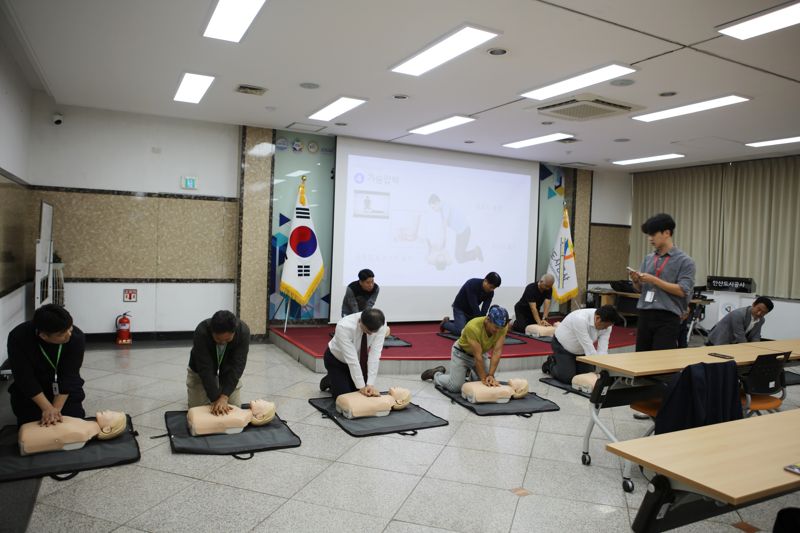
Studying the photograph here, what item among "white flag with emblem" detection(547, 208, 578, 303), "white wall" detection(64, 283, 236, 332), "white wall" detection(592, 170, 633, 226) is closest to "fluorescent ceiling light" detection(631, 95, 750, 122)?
"white flag with emblem" detection(547, 208, 578, 303)

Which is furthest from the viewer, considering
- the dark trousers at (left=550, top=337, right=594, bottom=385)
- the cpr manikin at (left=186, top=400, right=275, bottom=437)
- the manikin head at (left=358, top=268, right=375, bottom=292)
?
the manikin head at (left=358, top=268, right=375, bottom=292)

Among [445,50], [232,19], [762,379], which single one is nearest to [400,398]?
[762,379]

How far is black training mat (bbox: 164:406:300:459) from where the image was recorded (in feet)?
12.3

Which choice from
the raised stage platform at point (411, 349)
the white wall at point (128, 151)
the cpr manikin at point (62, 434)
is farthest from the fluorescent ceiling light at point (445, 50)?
the white wall at point (128, 151)

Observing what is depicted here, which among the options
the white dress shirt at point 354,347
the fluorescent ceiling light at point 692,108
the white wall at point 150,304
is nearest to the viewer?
the white dress shirt at point 354,347

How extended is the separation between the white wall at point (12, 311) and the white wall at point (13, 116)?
128 cm

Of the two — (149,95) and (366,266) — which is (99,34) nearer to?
(149,95)

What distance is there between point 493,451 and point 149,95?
206 inches

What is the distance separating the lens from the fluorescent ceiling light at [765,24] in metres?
3.45

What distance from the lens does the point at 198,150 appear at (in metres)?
7.71

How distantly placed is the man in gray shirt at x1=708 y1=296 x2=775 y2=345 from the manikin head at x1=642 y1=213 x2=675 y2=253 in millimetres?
2204

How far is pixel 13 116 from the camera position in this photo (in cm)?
577

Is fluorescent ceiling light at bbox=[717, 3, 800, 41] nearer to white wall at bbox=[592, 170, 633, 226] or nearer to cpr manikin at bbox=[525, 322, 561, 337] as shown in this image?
cpr manikin at bbox=[525, 322, 561, 337]

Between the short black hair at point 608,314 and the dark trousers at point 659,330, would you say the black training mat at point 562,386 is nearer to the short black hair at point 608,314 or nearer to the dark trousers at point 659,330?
the short black hair at point 608,314
